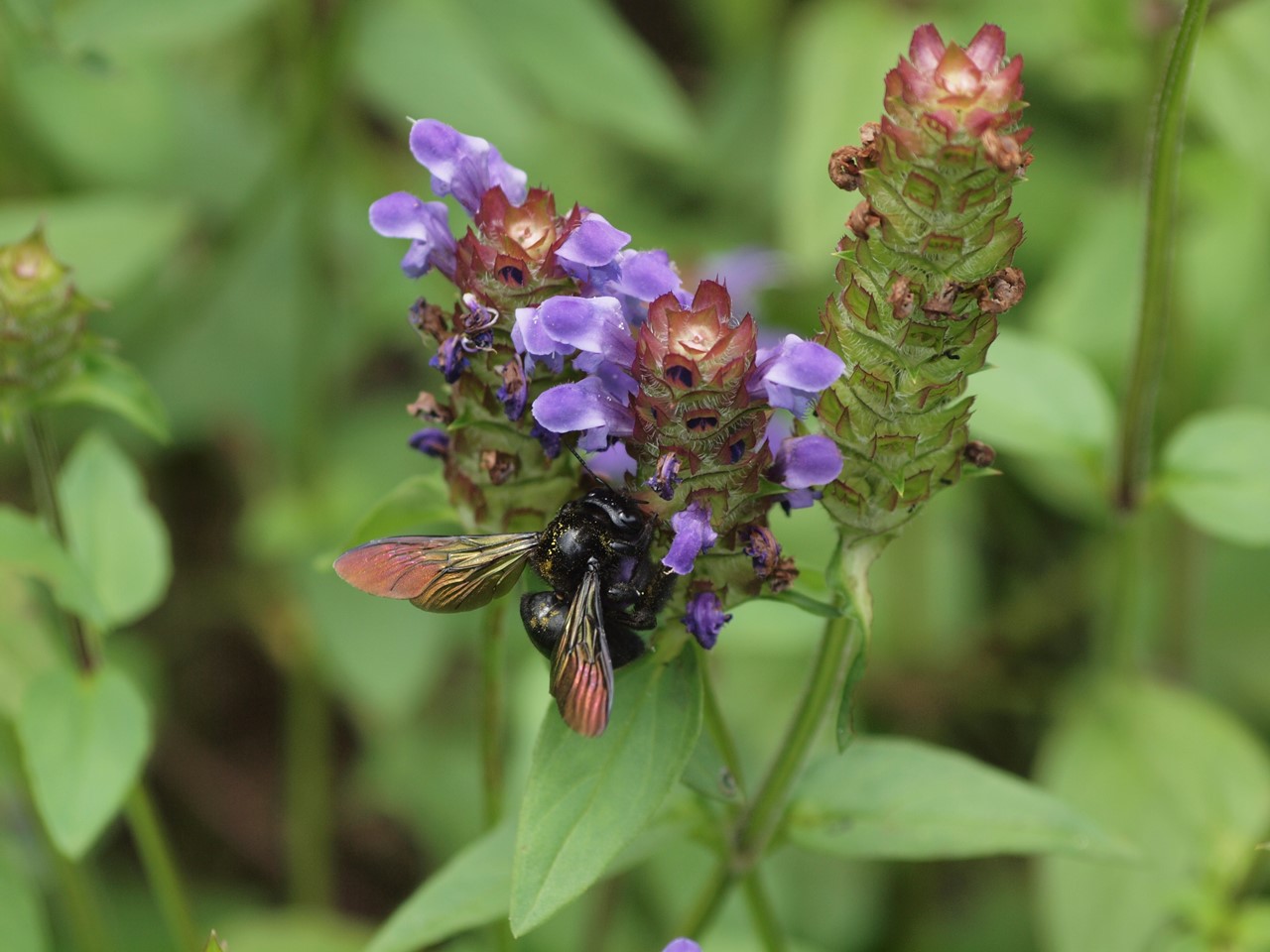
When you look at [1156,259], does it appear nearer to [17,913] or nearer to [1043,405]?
[1043,405]

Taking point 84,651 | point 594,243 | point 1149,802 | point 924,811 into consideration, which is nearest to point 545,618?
point 594,243

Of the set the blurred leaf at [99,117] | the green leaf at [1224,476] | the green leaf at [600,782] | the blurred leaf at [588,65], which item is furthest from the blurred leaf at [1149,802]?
the blurred leaf at [99,117]

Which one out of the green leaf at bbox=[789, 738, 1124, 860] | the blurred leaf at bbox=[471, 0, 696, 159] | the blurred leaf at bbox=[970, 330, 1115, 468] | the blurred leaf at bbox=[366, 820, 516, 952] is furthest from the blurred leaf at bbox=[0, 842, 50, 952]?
the blurred leaf at bbox=[471, 0, 696, 159]

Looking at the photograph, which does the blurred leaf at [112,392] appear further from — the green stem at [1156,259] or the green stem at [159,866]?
the green stem at [1156,259]

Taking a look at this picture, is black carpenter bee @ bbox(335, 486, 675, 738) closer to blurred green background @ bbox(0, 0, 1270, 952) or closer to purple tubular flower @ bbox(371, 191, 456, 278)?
purple tubular flower @ bbox(371, 191, 456, 278)

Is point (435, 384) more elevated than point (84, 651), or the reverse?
point (435, 384)

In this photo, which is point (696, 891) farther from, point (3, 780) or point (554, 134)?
point (554, 134)

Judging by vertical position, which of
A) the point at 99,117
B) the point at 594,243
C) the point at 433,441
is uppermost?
the point at 99,117

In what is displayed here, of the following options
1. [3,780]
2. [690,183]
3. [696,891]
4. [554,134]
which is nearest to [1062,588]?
[696,891]
